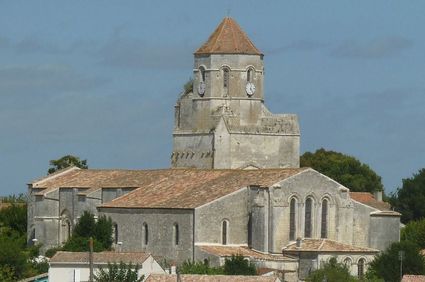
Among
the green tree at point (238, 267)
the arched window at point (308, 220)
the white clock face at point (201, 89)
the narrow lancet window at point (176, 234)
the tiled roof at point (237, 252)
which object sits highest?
the white clock face at point (201, 89)

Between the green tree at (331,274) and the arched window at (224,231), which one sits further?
the arched window at (224,231)

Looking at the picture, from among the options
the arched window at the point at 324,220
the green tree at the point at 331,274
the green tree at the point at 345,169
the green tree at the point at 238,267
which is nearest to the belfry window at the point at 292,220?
the arched window at the point at 324,220

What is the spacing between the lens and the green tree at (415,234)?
365ft

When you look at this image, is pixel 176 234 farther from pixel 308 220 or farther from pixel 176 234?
pixel 308 220

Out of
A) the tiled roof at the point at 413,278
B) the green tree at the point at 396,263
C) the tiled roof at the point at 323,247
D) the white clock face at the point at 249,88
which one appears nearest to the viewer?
the tiled roof at the point at 413,278

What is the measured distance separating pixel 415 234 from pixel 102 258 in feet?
72.9

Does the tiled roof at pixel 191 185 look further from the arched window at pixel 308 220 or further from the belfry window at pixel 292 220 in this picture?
the arched window at pixel 308 220

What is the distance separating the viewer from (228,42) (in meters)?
120

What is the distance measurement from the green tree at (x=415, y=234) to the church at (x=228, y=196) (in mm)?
1697

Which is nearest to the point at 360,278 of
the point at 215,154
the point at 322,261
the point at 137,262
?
the point at 322,261

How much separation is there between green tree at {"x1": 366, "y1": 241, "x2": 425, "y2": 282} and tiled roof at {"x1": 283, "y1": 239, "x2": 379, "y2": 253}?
205 cm

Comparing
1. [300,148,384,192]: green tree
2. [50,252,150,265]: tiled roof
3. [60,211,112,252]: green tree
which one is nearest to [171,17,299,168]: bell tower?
[60,211,112,252]: green tree

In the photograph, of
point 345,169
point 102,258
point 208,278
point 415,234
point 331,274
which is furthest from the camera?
point 345,169

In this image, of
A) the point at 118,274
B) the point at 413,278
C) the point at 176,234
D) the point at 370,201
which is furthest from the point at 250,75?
the point at 118,274
